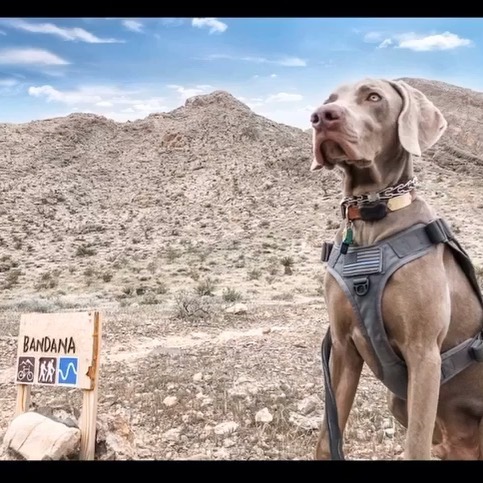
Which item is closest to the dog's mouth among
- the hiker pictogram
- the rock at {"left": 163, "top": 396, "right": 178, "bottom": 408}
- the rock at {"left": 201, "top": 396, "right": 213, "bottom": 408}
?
the hiker pictogram

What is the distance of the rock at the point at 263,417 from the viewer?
419 cm

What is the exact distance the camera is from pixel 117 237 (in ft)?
94.7

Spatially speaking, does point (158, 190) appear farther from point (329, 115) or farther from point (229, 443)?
point (329, 115)

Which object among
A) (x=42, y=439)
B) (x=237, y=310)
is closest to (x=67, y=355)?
(x=42, y=439)

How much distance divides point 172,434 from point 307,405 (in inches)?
39.4

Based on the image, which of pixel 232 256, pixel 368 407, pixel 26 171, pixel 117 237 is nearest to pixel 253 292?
pixel 232 256

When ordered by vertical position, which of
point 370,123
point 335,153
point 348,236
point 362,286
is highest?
point 370,123

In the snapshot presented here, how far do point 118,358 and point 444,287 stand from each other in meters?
5.09

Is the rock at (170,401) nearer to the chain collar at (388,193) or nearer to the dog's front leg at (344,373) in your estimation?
the dog's front leg at (344,373)

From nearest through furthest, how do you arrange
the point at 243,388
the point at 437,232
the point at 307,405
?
the point at 437,232 → the point at 307,405 → the point at 243,388

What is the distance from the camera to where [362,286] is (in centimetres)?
208

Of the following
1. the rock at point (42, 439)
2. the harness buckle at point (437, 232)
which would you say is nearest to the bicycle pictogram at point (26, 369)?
the rock at point (42, 439)

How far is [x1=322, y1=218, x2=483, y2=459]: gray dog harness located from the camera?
2.06 metres
